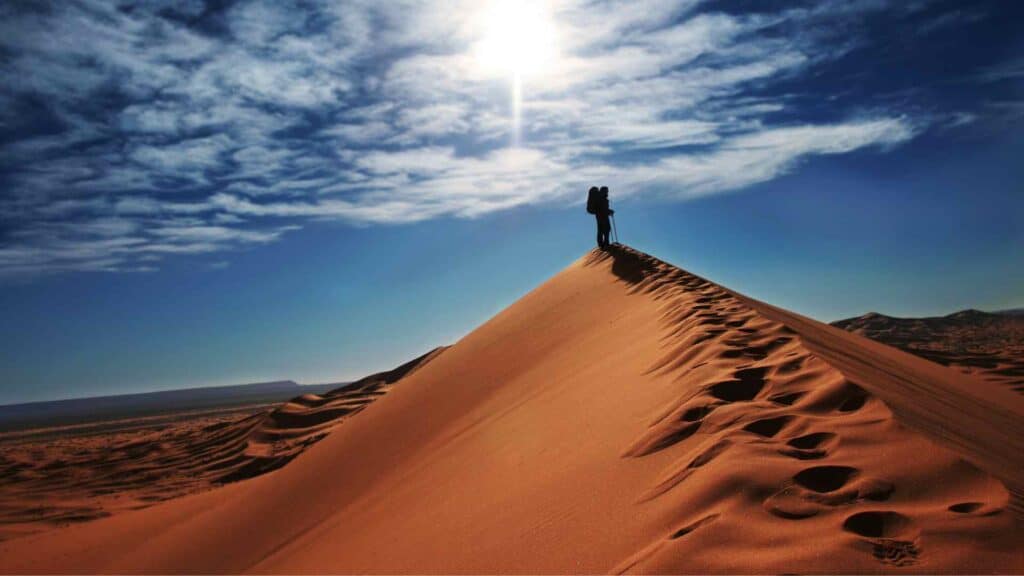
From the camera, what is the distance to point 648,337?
15.9 ft

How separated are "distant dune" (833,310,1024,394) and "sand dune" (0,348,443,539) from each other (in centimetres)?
1560

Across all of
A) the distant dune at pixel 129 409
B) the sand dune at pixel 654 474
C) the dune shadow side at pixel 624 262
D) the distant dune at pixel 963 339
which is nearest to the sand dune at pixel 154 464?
the sand dune at pixel 654 474

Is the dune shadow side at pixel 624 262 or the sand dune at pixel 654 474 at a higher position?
the dune shadow side at pixel 624 262

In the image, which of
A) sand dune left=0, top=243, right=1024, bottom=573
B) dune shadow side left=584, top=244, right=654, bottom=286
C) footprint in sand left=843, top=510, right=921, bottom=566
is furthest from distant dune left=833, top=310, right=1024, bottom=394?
footprint in sand left=843, top=510, right=921, bottom=566

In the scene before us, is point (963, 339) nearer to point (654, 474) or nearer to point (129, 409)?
point (654, 474)

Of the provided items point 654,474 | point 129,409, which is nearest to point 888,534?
point 654,474

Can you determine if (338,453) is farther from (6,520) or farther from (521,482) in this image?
(6,520)

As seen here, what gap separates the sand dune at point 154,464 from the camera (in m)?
11.4

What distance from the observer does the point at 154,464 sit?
15.6 m

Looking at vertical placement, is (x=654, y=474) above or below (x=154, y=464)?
above

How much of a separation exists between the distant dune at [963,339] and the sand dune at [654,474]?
431 inches

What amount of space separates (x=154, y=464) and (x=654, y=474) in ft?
57.2

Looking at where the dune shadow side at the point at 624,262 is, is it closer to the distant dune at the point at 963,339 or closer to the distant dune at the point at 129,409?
the distant dune at the point at 963,339

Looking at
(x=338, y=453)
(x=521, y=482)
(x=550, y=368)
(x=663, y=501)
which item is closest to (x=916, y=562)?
(x=663, y=501)
